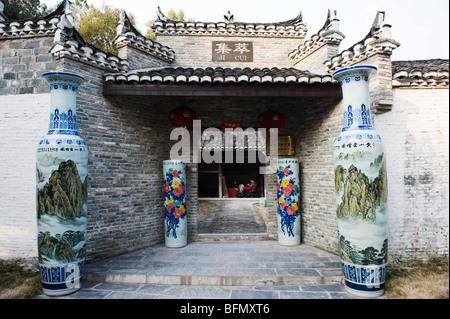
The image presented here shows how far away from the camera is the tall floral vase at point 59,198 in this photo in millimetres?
3648

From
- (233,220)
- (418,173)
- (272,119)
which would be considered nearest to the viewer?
(418,173)

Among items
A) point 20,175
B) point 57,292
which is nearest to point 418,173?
point 57,292

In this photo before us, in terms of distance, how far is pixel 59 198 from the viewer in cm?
366

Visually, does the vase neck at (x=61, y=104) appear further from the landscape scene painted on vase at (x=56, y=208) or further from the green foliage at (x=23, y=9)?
the green foliage at (x=23, y=9)

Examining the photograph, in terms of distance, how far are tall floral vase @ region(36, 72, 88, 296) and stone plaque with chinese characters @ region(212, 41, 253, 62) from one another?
4.23 metres

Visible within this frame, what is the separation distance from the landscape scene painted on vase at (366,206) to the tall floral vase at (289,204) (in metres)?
2.10

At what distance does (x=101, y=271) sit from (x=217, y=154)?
26.9 ft

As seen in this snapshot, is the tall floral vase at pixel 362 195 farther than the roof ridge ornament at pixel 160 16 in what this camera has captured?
No

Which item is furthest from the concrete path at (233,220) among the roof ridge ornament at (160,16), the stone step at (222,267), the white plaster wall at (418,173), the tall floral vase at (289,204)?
the roof ridge ornament at (160,16)

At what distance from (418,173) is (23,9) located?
11.7m

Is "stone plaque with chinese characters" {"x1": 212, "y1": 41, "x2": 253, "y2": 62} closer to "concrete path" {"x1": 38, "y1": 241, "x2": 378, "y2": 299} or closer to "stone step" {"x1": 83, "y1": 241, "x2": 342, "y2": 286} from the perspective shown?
"stone step" {"x1": 83, "y1": 241, "x2": 342, "y2": 286}

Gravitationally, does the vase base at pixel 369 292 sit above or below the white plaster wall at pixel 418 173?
below

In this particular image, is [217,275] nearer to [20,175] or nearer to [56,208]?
[56,208]

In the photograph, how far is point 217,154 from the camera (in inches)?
478
